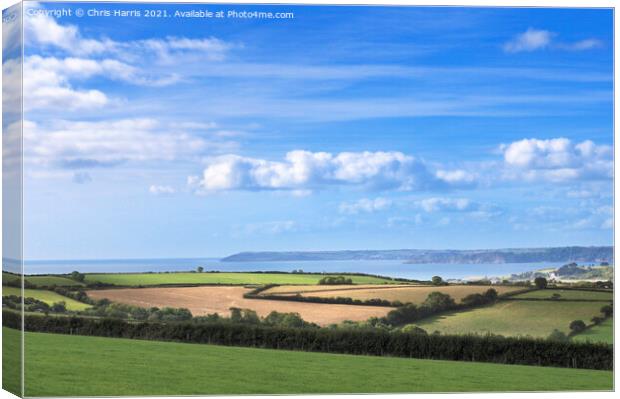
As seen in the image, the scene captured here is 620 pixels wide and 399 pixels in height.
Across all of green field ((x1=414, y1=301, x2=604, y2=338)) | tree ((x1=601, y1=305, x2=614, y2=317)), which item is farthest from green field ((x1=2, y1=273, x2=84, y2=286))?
tree ((x1=601, y1=305, x2=614, y2=317))

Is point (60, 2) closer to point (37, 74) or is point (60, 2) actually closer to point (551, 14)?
point (37, 74)

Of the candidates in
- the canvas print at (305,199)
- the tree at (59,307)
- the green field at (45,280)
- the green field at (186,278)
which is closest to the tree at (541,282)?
the canvas print at (305,199)

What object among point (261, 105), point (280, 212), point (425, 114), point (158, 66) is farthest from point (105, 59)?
point (425, 114)

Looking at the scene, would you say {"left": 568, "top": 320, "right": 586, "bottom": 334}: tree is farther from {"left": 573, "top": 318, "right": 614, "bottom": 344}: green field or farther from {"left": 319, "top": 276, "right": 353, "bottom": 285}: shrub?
{"left": 319, "top": 276, "right": 353, "bottom": 285}: shrub

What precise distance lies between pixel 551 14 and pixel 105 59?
6.00 m

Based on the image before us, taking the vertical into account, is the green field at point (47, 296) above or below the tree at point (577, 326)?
above

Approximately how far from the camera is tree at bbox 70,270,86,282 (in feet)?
A: 48.1

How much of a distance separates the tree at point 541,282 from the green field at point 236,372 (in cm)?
115

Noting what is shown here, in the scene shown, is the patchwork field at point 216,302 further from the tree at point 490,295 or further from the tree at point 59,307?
the tree at point 490,295

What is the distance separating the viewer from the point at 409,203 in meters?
15.1

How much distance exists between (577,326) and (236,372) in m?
4.83

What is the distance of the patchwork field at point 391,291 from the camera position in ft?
50.9

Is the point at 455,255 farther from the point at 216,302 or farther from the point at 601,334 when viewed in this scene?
the point at 216,302

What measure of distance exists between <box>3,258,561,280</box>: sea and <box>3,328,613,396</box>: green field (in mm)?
971
